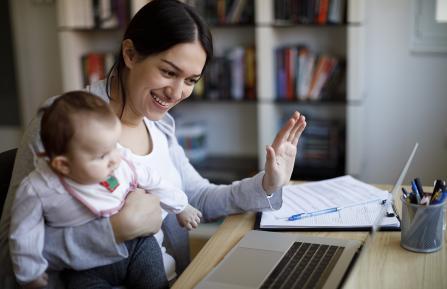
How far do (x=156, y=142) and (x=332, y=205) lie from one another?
0.51m

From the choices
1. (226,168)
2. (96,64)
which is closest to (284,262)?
(226,168)

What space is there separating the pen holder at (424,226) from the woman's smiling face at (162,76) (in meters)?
0.60

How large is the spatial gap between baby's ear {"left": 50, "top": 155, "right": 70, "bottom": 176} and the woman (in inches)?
5.7

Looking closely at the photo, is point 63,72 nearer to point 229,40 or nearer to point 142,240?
point 229,40

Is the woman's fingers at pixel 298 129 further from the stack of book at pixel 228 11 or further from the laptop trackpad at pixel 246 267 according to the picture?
the stack of book at pixel 228 11

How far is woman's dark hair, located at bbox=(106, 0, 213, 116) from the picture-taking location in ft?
4.45

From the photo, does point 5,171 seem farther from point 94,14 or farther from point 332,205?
point 94,14

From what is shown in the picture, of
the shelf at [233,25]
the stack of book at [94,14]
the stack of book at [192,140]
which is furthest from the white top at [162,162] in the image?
the stack of book at [94,14]

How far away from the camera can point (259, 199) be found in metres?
1.48

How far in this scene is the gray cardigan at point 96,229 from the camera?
3.93 ft

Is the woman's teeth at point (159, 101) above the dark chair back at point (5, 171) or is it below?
above

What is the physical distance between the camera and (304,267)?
1.16 metres

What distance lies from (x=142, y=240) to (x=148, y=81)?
39 centimetres

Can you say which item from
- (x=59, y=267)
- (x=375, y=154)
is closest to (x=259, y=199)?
(x=59, y=267)
